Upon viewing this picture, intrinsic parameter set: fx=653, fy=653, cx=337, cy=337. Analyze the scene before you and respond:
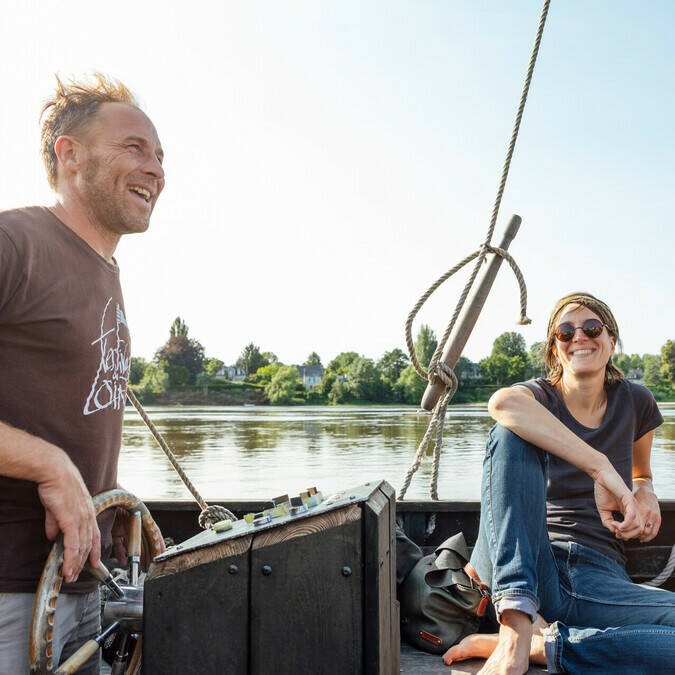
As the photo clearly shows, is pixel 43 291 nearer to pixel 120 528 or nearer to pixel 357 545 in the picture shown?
pixel 120 528

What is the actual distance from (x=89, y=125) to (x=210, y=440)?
18.1 metres

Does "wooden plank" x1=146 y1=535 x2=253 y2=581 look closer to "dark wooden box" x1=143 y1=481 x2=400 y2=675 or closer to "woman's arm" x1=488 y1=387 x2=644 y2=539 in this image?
"dark wooden box" x1=143 y1=481 x2=400 y2=675

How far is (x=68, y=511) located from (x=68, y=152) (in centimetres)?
87

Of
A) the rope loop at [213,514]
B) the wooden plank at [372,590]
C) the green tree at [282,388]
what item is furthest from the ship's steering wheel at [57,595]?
the green tree at [282,388]

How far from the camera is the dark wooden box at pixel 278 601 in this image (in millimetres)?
1182

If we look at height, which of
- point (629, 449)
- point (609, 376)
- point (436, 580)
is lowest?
point (436, 580)

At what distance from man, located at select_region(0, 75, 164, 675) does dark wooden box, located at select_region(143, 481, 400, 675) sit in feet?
0.78

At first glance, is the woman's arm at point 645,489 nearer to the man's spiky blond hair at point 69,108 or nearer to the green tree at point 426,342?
the man's spiky blond hair at point 69,108

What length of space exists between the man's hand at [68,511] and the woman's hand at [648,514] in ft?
4.95

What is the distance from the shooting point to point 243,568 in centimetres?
121

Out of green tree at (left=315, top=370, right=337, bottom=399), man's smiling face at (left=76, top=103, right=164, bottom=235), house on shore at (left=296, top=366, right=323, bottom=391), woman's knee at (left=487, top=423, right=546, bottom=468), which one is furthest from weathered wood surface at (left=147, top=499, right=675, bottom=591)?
house on shore at (left=296, top=366, right=323, bottom=391)

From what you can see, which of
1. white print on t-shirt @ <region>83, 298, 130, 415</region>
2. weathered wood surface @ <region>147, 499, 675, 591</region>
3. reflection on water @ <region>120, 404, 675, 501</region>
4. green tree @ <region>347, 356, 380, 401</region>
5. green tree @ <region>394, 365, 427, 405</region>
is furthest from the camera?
green tree @ <region>347, 356, 380, 401</region>

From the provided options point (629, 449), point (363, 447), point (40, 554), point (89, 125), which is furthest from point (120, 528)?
point (363, 447)

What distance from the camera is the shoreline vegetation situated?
57844mm
